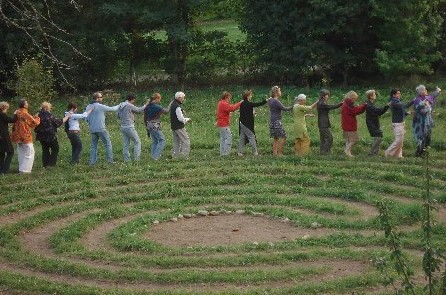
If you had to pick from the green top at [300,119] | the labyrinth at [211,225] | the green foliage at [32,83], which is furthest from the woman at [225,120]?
the green foliage at [32,83]

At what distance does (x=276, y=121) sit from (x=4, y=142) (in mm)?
6509

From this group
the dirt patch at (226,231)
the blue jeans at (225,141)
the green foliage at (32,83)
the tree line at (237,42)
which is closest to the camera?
the dirt patch at (226,231)

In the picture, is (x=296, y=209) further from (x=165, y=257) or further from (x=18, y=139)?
(x=18, y=139)

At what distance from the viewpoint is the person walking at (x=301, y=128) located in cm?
2147

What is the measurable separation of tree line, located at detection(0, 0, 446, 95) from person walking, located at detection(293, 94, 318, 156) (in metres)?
11.3

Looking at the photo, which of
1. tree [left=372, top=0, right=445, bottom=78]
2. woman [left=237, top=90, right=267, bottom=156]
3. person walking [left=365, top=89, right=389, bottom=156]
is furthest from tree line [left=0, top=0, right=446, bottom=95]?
person walking [left=365, top=89, right=389, bottom=156]

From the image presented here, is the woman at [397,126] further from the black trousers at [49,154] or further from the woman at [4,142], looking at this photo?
the woman at [4,142]

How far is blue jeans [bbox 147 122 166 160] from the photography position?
71.5 ft

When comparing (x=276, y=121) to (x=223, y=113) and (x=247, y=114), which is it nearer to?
(x=247, y=114)

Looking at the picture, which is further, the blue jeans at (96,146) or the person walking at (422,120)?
the blue jeans at (96,146)

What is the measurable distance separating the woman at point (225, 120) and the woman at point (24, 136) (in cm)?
437

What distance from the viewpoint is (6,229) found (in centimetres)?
1659

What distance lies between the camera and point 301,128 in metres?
21.5

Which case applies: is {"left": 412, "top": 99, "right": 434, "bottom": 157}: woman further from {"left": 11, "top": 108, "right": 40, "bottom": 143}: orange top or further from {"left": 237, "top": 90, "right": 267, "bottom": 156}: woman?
{"left": 11, "top": 108, "right": 40, "bottom": 143}: orange top
